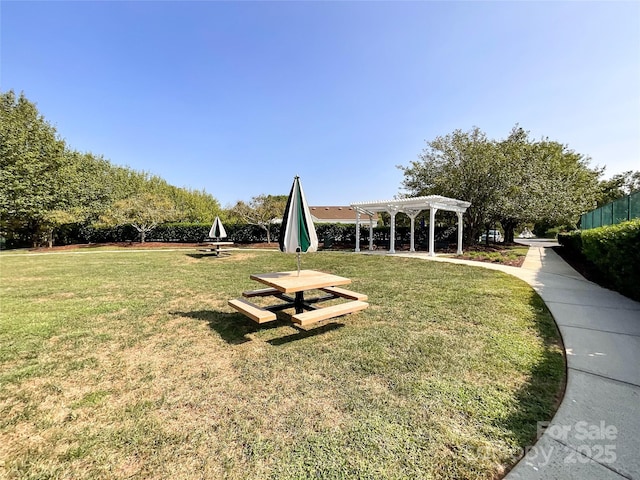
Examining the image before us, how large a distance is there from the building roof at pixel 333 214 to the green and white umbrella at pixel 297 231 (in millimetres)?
40768

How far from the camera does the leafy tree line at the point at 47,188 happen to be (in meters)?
19.2

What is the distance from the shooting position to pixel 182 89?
14.7 meters

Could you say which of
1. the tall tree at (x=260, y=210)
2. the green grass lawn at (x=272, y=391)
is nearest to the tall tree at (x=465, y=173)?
the tall tree at (x=260, y=210)

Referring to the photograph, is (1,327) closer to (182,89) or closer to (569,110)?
(182,89)

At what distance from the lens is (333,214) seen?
49344 mm

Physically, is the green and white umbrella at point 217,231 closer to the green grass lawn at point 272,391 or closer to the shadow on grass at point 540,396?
the green grass lawn at point 272,391

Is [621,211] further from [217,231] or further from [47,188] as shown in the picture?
[47,188]

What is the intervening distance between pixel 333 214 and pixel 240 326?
45418 mm

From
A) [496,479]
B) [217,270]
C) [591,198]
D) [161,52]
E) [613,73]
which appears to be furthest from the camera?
[591,198]

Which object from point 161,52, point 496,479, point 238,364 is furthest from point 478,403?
point 161,52

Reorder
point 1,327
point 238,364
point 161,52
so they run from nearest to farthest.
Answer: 1. point 238,364
2. point 1,327
3. point 161,52

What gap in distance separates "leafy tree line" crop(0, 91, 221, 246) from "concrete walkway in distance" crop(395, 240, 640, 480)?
1003 inches

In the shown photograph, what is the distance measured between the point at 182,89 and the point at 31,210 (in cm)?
1535

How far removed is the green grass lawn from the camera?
74.2 inches
